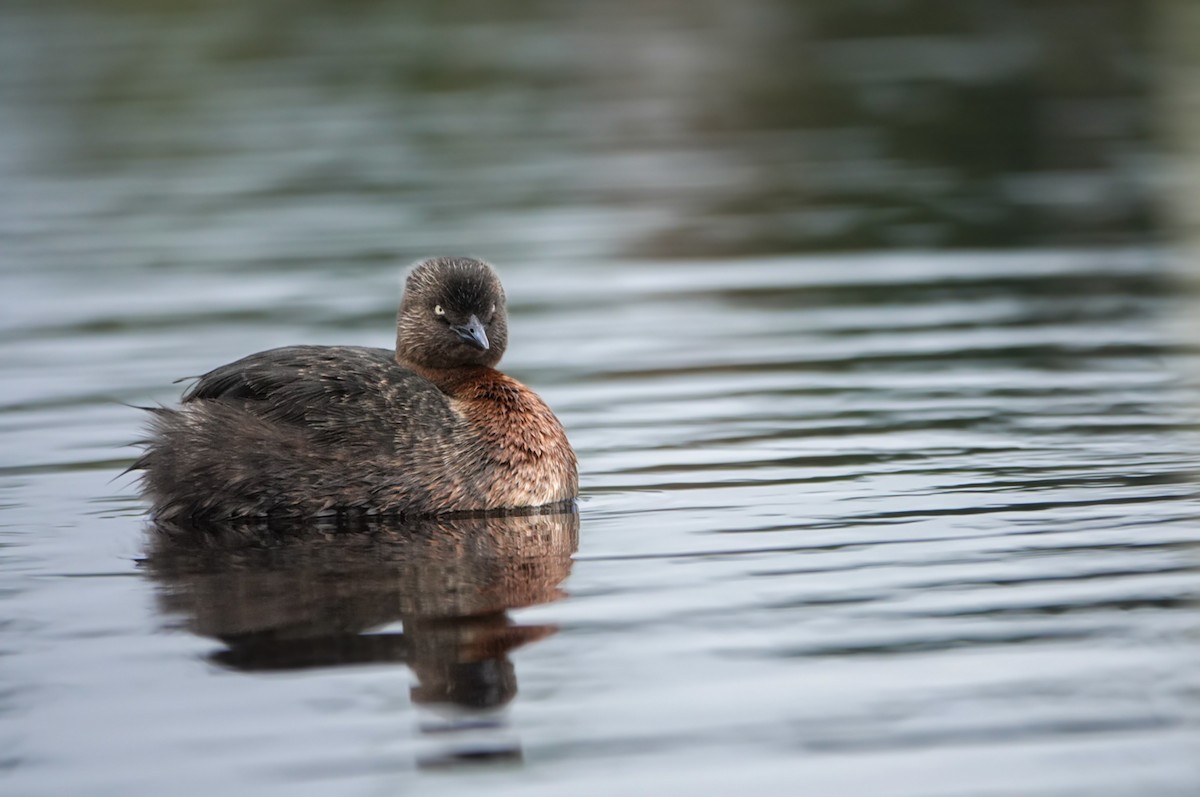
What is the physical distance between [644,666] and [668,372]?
577 cm

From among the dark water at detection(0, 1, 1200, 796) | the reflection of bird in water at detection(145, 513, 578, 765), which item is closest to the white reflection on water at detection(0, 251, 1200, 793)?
the dark water at detection(0, 1, 1200, 796)

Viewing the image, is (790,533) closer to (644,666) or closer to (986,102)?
(644,666)

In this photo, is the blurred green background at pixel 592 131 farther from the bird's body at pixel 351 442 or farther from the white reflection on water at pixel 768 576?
the bird's body at pixel 351 442

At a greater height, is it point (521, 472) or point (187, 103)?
point (187, 103)

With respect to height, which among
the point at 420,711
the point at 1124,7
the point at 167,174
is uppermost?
the point at 1124,7

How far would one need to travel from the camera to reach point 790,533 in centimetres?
781

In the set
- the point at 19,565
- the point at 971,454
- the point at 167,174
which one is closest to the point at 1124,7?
the point at 167,174

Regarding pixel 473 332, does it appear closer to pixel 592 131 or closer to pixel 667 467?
pixel 667 467

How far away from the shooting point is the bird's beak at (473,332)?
8.88m

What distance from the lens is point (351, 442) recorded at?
8.57 metres

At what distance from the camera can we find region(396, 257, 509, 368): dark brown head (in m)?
Answer: 9.08

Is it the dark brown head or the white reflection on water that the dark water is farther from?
the dark brown head

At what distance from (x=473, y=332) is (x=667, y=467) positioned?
1160mm

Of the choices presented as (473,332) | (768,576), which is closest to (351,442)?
(473,332)
